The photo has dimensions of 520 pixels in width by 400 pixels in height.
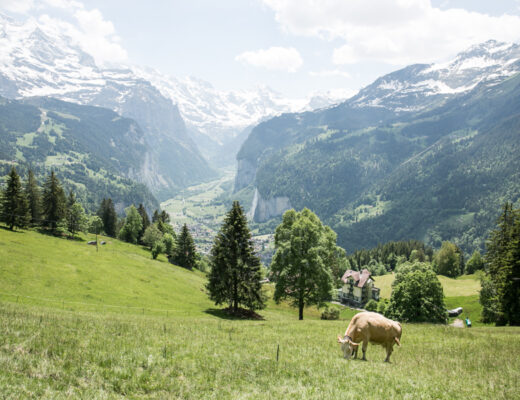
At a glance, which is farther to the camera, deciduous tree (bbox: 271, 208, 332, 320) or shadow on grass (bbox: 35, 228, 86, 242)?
shadow on grass (bbox: 35, 228, 86, 242)

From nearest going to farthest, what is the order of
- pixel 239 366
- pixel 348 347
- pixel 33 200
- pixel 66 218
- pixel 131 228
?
pixel 239 366, pixel 348 347, pixel 33 200, pixel 66 218, pixel 131 228

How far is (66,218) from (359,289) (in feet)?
319

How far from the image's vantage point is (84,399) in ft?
25.9

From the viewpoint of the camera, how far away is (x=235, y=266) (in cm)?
4425

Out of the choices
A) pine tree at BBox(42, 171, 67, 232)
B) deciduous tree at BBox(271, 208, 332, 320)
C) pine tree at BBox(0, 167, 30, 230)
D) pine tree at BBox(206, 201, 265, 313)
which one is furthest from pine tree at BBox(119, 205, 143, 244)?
deciduous tree at BBox(271, 208, 332, 320)

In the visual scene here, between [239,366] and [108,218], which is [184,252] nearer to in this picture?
[108,218]

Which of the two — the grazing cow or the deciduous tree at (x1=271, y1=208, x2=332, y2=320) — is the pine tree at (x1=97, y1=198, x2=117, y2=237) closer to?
the deciduous tree at (x1=271, y1=208, x2=332, y2=320)

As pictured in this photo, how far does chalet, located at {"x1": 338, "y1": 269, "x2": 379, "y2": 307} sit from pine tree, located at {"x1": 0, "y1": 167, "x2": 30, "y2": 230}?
10078 cm

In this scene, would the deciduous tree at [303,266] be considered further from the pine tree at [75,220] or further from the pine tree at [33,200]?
the pine tree at [33,200]

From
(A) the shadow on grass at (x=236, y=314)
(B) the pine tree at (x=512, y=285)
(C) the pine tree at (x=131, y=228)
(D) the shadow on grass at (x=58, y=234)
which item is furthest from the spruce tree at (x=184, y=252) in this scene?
(B) the pine tree at (x=512, y=285)

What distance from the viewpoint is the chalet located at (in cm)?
11256

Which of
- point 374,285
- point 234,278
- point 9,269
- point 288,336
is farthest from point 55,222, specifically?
point 374,285

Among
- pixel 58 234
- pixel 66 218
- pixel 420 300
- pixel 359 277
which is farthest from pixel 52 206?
pixel 359 277

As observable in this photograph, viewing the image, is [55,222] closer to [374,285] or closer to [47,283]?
[47,283]
